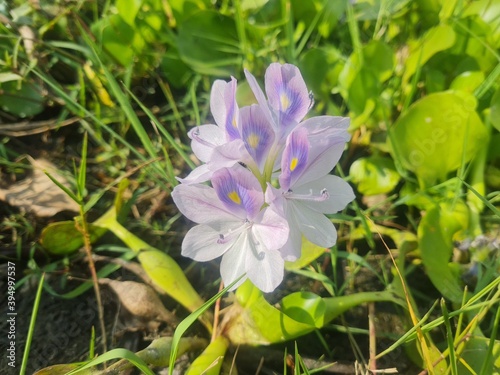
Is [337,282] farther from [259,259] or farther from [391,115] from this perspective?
[391,115]

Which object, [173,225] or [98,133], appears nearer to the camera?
[173,225]

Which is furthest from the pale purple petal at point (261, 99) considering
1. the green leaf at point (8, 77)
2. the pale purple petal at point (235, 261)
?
the green leaf at point (8, 77)

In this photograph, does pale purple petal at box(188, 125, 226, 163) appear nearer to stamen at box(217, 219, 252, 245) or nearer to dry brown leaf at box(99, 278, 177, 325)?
stamen at box(217, 219, 252, 245)

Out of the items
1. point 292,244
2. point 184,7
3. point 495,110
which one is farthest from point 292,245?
point 184,7

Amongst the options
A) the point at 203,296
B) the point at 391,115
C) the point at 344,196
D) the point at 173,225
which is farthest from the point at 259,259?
the point at 391,115

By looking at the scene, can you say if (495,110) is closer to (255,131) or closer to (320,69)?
(320,69)

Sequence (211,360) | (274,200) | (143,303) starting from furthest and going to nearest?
(143,303) → (211,360) → (274,200)

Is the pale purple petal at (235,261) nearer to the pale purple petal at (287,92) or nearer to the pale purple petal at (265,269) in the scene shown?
the pale purple petal at (265,269)
